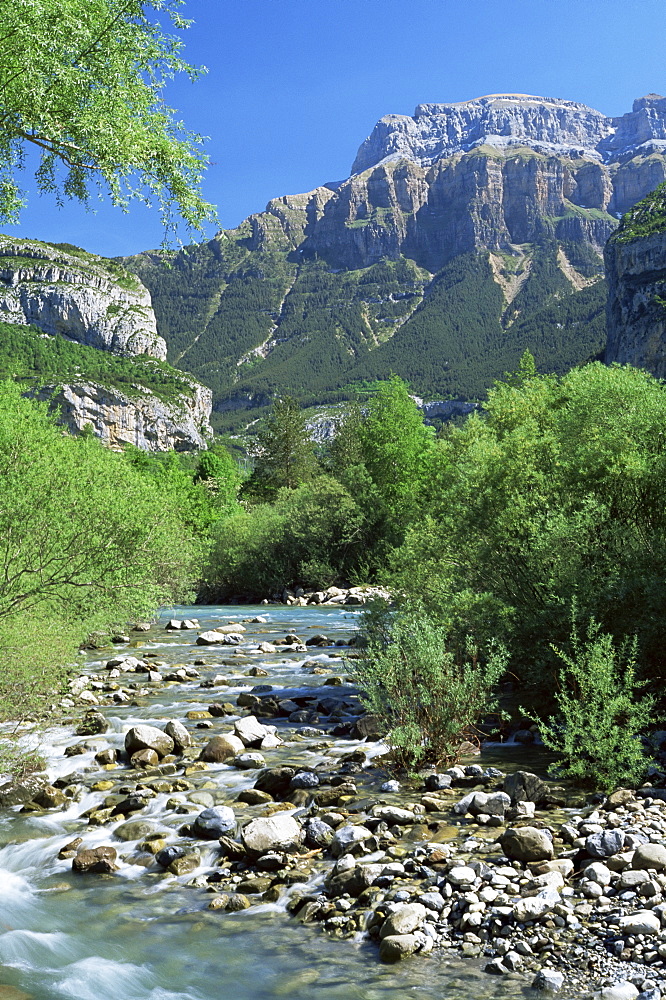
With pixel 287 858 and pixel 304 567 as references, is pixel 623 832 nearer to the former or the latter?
pixel 287 858

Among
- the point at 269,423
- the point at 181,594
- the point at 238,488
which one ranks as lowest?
the point at 181,594

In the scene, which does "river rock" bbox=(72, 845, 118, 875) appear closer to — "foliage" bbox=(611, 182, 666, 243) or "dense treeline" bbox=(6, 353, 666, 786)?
"dense treeline" bbox=(6, 353, 666, 786)

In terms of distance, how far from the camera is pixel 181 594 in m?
37.9

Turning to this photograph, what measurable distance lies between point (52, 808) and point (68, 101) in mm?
8588

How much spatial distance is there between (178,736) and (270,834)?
175 inches

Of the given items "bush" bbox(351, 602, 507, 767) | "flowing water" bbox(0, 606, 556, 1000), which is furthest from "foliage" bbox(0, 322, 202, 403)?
"flowing water" bbox(0, 606, 556, 1000)

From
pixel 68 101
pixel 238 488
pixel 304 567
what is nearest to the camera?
pixel 68 101

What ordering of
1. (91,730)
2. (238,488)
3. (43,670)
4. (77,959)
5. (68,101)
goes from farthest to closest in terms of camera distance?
(238,488), (91,730), (43,670), (68,101), (77,959)

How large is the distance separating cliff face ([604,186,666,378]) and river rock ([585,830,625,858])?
93.7m

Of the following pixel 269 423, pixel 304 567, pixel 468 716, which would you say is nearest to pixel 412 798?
pixel 468 716

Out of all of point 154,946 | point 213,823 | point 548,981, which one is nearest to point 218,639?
point 213,823

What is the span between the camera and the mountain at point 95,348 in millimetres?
137125

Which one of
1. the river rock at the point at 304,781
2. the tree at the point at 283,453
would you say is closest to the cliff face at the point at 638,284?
the tree at the point at 283,453

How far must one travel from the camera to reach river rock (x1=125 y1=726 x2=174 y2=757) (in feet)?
35.6
